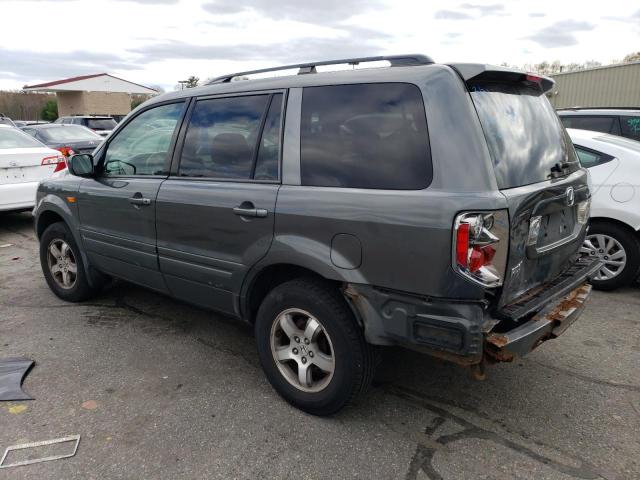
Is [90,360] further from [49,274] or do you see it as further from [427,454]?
[427,454]

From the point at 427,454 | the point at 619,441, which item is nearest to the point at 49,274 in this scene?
the point at 427,454

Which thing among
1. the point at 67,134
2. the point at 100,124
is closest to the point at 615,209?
the point at 67,134

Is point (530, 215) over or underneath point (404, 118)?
underneath

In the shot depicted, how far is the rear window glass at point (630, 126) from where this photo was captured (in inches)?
228

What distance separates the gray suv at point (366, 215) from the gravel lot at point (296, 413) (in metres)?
0.33

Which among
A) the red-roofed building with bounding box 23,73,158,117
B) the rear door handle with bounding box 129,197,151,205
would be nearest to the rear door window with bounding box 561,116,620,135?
the rear door handle with bounding box 129,197,151,205

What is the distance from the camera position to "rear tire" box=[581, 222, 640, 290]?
484 centimetres

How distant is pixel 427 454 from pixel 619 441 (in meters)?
1.03

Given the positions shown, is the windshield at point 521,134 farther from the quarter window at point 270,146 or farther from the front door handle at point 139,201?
the front door handle at point 139,201

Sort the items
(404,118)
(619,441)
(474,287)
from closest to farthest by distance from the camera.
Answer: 1. (474,287)
2. (404,118)
3. (619,441)

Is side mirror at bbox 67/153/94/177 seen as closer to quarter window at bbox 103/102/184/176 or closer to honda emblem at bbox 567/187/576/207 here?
quarter window at bbox 103/102/184/176

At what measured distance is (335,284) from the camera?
2766 mm

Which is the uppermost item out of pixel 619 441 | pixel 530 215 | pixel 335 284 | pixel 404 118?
pixel 404 118

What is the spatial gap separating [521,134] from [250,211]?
1542 millimetres
